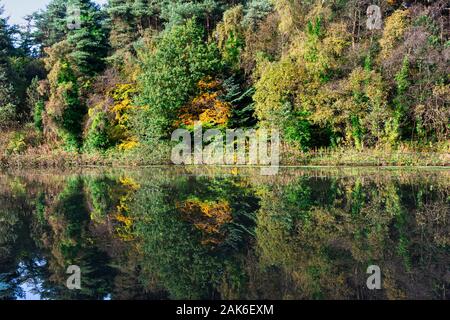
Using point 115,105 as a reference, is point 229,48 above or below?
above

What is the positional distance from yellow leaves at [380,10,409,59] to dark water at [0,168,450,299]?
9846mm

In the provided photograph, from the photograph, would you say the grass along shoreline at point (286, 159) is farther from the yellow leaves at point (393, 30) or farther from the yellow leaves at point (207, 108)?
the yellow leaves at point (393, 30)

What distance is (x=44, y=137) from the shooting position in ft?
107

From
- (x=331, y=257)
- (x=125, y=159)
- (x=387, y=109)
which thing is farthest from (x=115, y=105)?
(x=331, y=257)

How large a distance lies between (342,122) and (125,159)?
40.3ft

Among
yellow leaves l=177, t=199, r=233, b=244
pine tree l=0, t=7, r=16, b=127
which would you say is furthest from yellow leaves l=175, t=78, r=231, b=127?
yellow leaves l=177, t=199, r=233, b=244

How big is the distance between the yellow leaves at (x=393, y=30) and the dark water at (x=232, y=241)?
9846mm

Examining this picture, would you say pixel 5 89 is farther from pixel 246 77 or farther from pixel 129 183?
pixel 129 183

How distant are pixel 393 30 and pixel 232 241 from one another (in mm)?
18454

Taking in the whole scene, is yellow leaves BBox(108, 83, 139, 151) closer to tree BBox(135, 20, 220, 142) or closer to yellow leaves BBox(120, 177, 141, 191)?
tree BBox(135, 20, 220, 142)

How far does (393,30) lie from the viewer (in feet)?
76.4

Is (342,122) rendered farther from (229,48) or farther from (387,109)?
(229,48)

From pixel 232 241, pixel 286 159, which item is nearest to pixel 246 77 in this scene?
pixel 286 159
